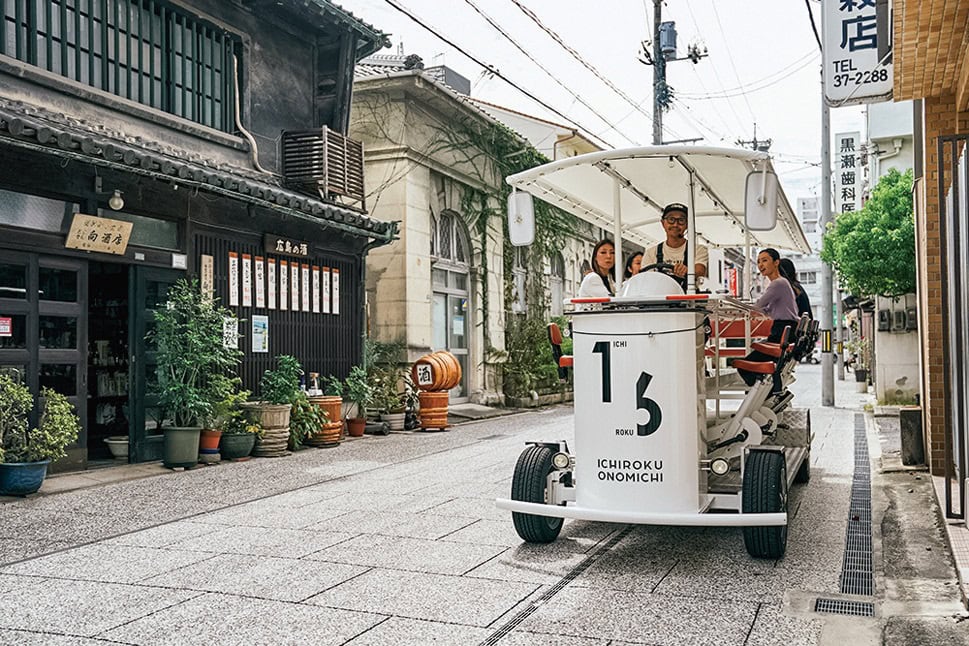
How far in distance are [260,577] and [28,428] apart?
4.66 metres

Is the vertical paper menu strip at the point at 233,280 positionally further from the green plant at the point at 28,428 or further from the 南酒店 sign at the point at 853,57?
the 南酒店 sign at the point at 853,57

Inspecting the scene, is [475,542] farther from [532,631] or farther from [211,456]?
[211,456]

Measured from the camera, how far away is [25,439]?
8594 mm

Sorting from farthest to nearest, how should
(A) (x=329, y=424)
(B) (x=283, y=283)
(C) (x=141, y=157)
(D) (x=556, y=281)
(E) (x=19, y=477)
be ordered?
(D) (x=556, y=281), (B) (x=283, y=283), (A) (x=329, y=424), (C) (x=141, y=157), (E) (x=19, y=477)

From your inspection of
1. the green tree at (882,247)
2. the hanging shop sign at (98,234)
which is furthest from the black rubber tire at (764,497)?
the green tree at (882,247)

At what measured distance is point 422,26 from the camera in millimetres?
13047

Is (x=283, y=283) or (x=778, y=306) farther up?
(x=283, y=283)

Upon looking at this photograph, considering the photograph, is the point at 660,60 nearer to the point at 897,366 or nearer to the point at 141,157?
the point at 897,366

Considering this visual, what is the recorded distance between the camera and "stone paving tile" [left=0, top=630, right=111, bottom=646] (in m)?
4.43

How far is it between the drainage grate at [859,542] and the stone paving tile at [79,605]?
152 inches

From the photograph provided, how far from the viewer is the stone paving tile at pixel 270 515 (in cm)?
745

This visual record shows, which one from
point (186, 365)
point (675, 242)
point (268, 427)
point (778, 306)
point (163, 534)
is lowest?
point (163, 534)

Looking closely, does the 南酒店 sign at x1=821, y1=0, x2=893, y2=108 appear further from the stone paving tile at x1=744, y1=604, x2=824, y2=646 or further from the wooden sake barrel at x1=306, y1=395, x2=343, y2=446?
the wooden sake barrel at x1=306, y1=395, x2=343, y2=446

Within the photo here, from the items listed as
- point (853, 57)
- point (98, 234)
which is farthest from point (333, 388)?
point (853, 57)
